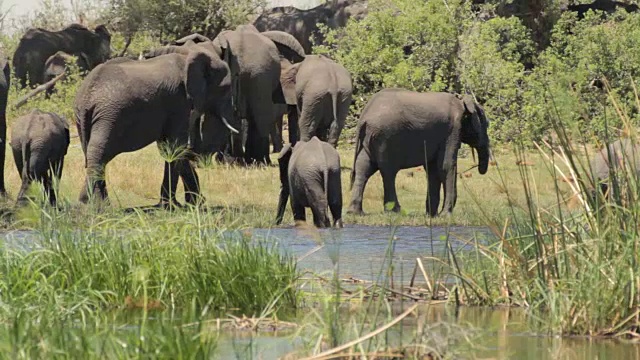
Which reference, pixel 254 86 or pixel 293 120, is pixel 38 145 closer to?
pixel 254 86

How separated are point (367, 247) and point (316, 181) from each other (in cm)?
114

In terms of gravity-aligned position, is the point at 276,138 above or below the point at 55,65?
below

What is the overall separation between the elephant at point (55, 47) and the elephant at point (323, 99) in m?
13.7

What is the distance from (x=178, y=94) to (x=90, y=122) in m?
1.09

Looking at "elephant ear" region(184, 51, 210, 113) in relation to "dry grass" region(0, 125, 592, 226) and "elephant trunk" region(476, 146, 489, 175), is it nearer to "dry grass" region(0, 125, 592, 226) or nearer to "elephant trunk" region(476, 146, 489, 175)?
"dry grass" region(0, 125, 592, 226)

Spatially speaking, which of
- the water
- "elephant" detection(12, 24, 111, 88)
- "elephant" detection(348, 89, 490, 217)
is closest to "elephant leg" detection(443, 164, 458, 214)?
"elephant" detection(348, 89, 490, 217)

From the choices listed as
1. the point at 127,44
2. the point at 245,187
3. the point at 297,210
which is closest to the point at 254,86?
the point at 245,187

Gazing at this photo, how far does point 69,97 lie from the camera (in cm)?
2705

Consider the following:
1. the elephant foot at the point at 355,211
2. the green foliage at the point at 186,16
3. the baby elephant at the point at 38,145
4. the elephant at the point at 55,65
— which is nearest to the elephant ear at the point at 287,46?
the elephant foot at the point at 355,211

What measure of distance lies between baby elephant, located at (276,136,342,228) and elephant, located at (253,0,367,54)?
18085 mm

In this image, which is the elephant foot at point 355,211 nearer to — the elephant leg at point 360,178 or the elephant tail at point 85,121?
the elephant leg at point 360,178

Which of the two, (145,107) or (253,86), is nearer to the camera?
(145,107)

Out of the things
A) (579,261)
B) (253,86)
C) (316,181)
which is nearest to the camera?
(579,261)

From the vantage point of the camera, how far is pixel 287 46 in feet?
74.5
